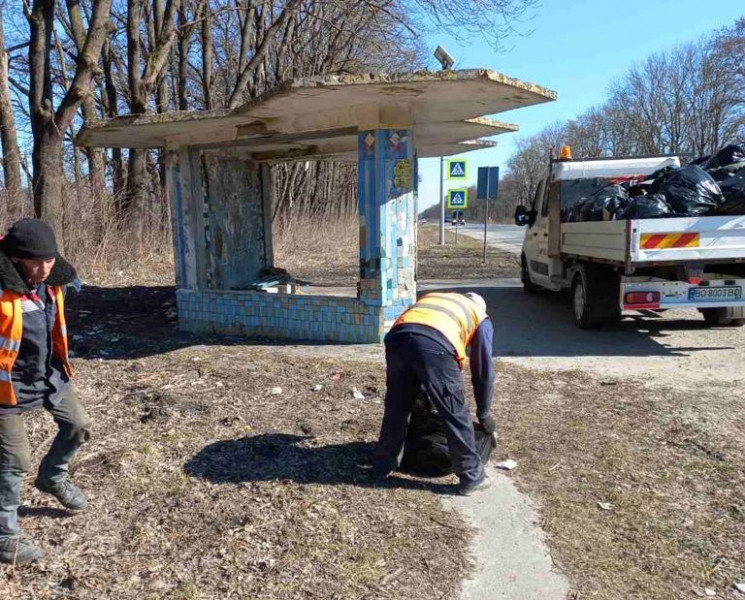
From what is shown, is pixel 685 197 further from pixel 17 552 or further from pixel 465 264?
pixel 465 264

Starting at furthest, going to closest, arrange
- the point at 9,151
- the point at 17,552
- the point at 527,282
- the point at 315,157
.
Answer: the point at 9,151 < the point at 527,282 < the point at 315,157 < the point at 17,552

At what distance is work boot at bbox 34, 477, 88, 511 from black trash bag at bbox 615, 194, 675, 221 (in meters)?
5.93

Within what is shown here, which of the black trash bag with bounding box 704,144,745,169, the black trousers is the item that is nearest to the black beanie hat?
the black trousers

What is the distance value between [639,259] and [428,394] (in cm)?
395

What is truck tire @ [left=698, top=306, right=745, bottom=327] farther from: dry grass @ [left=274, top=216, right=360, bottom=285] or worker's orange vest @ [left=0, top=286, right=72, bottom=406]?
worker's orange vest @ [left=0, top=286, right=72, bottom=406]

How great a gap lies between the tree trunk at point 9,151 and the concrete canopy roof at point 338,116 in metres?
3.55

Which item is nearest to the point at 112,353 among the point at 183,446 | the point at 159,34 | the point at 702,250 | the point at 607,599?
the point at 183,446

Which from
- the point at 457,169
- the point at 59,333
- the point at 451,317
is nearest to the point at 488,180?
the point at 457,169

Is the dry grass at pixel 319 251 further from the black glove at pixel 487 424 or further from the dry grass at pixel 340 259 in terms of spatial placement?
the black glove at pixel 487 424

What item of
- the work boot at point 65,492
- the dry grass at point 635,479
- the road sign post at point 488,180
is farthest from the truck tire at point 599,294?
Result: the road sign post at point 488,180

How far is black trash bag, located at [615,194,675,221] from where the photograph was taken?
6867 mm

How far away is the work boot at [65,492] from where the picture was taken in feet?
10.8

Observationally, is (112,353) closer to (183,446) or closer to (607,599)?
(183,446)

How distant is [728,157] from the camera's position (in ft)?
27.3
